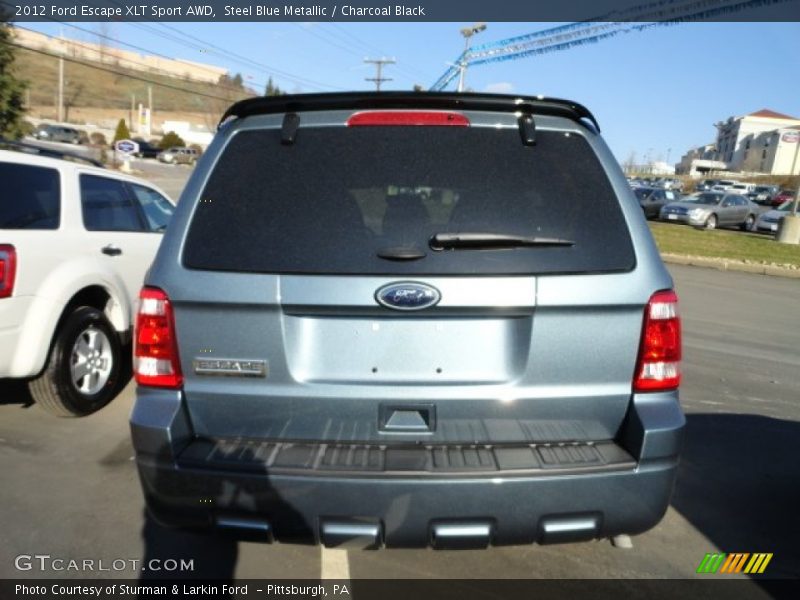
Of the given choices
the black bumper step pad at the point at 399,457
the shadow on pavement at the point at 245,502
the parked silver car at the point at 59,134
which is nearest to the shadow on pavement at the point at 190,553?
the shadow on pavement at the point at 245,502

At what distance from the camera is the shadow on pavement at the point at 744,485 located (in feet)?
10.2

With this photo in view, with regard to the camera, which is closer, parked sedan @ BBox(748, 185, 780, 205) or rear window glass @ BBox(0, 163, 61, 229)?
rear window glass @ BBox(0, 163, 61, 229)

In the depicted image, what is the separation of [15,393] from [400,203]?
4186 mm

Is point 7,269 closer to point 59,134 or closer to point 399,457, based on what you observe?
point 399,457

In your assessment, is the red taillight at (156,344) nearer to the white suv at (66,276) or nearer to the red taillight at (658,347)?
the red taillight at (658,347)

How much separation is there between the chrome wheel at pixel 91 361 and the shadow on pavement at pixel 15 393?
55 centimetres

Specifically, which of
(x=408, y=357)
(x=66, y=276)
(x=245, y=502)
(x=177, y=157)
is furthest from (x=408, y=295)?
(x=177, y=157)

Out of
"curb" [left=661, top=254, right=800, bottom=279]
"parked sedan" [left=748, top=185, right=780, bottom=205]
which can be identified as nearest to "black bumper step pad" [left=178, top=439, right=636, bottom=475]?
"curb" [left=661, top=254, right=800, bottom=279]

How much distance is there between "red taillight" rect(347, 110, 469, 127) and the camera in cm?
236

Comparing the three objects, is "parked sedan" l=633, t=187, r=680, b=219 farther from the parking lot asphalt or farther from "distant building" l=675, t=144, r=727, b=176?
"distant building" l=675, t=144, r=727, b=176

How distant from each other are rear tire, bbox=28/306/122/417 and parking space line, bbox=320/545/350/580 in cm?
246

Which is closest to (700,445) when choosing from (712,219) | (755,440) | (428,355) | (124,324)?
(755,440)

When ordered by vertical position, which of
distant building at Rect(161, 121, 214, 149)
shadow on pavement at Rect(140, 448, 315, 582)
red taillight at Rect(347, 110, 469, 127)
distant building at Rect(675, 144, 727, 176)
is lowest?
shadow on pavement at Rect(140, 448, 315, 582)

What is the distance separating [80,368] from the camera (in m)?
4.43
